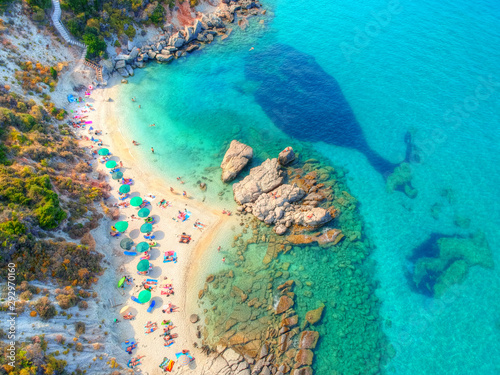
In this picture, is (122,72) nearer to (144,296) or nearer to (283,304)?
(144,296)

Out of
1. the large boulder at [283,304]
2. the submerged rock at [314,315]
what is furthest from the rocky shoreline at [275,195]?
the submerged rock at [314,315]

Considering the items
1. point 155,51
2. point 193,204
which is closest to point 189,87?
point 155,51

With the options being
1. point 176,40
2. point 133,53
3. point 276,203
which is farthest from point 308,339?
point 176,40

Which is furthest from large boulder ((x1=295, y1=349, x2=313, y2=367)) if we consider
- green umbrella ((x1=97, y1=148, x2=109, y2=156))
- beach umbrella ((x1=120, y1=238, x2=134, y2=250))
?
green umbrella ((x1=97, y1=148, x2=109, y2=156))

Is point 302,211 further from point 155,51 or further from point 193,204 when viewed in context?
point 155,51

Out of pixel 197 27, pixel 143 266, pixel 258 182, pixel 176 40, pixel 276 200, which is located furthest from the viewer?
pixel 197 27

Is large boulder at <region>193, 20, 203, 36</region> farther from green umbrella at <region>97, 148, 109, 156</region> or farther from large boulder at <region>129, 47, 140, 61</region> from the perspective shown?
green umbrella at <region>97, 148, 109, 156</region>

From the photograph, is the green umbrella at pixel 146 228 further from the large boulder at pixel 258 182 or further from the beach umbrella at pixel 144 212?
the large boulder at pixel 258 182
